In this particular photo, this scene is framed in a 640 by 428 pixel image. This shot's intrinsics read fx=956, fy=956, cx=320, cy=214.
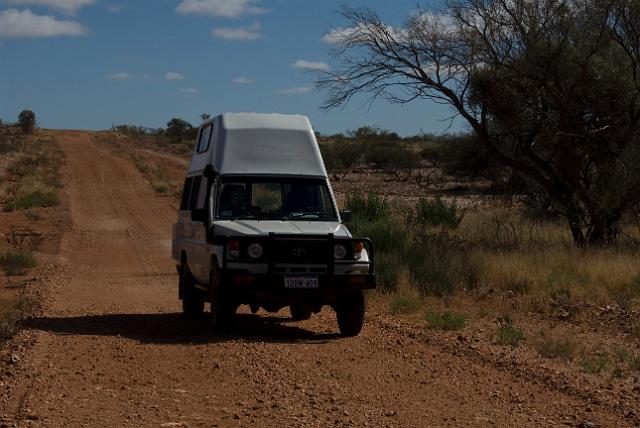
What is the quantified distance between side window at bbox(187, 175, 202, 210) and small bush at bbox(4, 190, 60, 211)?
72.3ft

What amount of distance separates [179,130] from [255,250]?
75.9 metres

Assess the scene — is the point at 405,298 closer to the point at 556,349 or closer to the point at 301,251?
the point at 301,251

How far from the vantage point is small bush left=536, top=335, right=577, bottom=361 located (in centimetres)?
1016

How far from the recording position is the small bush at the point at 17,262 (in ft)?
63.6

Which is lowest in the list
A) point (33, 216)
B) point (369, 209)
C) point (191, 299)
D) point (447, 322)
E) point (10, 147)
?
point (447, 322)

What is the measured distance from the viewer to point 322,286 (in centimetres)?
1089

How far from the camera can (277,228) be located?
1122 cm

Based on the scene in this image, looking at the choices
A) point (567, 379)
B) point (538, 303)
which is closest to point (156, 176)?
point (538, 303)

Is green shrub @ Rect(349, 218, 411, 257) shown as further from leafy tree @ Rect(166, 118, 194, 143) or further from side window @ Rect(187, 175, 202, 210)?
leafy tree @ Rect(166, 118, 194, 143)

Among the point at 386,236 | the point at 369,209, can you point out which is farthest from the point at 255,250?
the point at 369,209

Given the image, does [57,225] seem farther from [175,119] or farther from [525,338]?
[175,119]

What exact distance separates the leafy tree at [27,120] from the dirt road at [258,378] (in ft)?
233

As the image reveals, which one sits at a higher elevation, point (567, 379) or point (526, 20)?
point (526, 20)

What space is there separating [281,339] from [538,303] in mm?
4702
